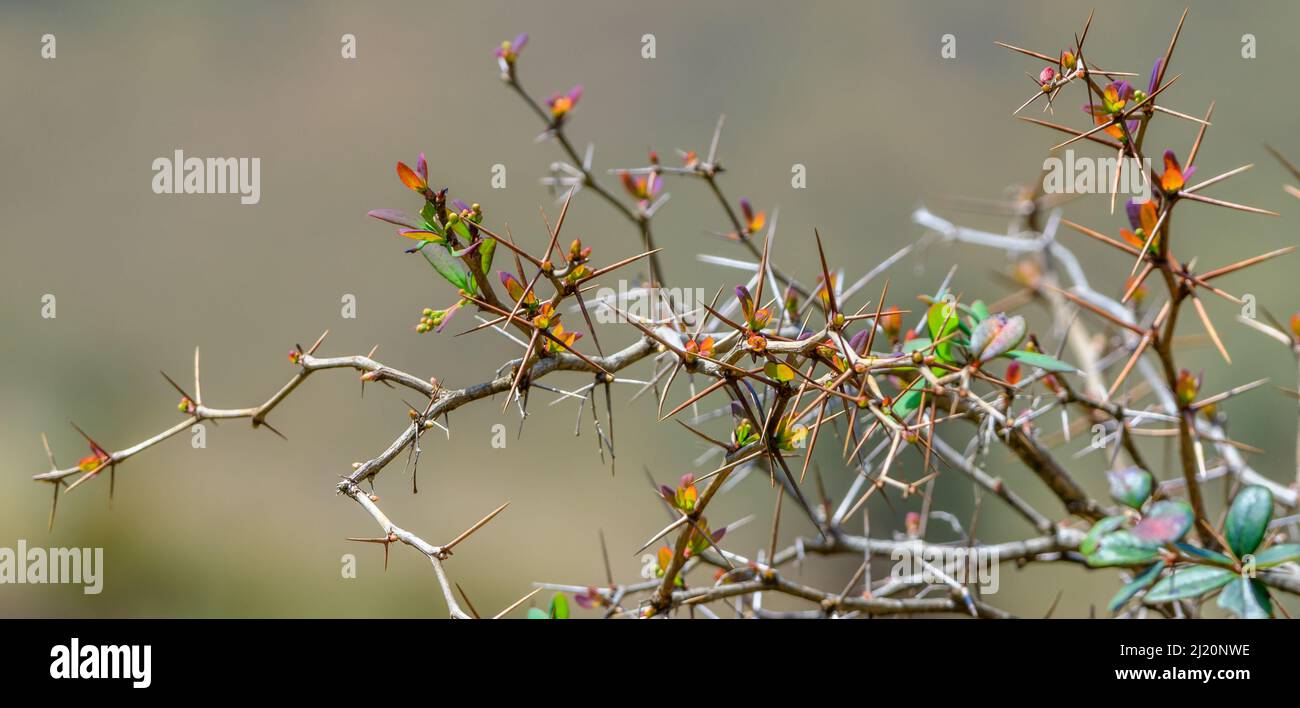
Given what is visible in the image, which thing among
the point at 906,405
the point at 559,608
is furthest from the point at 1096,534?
the point at 559,608

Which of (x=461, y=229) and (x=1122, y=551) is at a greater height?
(x=461, y=229)

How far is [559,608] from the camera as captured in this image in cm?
62

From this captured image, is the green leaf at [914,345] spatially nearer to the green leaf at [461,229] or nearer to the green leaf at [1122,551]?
the green leaf at [1122,551]

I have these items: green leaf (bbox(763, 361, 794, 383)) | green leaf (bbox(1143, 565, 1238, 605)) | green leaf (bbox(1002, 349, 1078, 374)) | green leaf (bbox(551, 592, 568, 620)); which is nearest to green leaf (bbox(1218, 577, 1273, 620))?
green leaf (bbox(1143, 565, 1238, 605))

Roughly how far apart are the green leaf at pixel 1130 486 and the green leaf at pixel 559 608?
39cm

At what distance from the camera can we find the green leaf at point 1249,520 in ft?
1.69

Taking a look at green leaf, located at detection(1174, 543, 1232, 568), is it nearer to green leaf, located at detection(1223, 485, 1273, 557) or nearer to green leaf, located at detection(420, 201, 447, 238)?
green leaf, located at detection(1223, 485, 1273, 557)

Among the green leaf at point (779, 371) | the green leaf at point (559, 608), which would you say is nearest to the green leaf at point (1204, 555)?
the green leaf at point (779, 371)

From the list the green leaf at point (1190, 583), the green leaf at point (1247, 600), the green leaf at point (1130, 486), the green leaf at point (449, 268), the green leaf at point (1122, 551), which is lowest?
the green leaf at point (1247, 600)

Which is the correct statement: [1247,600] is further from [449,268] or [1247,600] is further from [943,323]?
[449,268]

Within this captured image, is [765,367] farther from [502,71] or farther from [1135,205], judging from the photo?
[502,71]

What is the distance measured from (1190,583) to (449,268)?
494 mm

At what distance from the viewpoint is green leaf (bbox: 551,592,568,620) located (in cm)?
62

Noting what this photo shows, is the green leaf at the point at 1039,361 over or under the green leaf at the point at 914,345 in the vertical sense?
under
